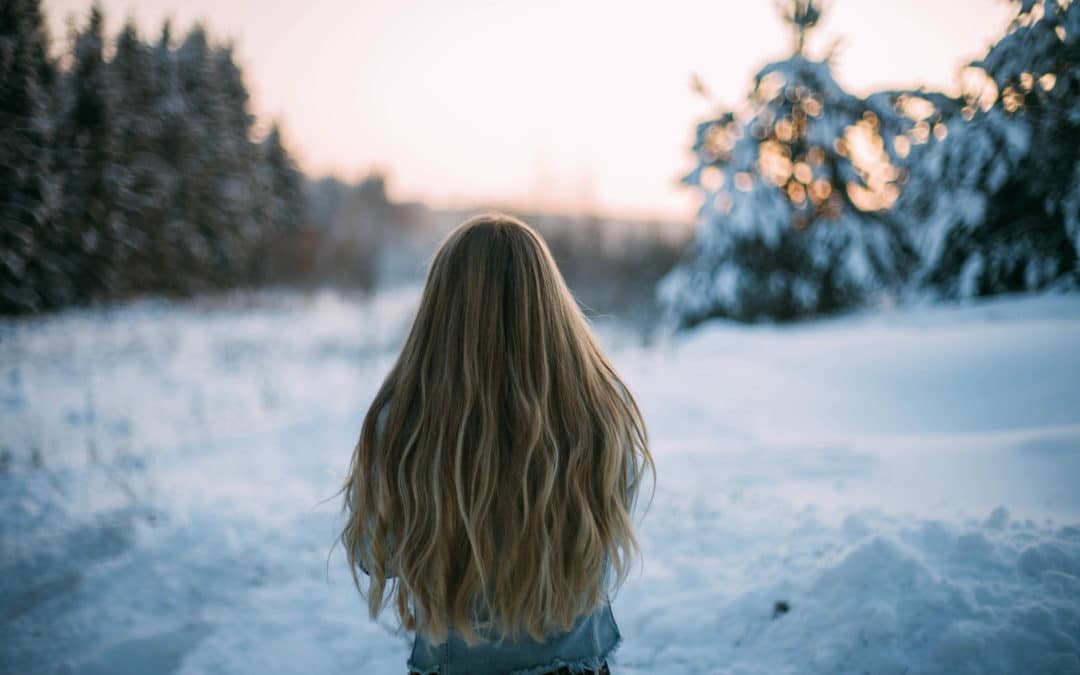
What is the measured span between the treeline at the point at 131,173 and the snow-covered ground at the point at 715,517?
263 centimetres

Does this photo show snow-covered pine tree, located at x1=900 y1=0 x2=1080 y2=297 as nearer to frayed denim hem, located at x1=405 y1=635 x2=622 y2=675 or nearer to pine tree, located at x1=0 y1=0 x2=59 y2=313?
frayed denim hem, located at x1=405 y1=635 x2=622 y2=675

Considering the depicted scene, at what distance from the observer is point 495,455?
4.72 feet

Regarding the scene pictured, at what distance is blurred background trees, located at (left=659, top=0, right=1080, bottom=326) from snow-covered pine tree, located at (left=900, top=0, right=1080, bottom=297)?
0.08 feet

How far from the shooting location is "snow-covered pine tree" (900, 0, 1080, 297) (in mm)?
4559

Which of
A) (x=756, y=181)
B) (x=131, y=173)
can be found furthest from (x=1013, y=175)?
(x=131, y=173)

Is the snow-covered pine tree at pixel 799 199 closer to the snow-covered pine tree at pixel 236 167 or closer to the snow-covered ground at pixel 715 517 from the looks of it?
the snow-covered ground at pixel 715 517

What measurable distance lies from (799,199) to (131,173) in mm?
17468

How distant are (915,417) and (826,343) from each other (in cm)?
271

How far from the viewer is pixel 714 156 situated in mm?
10188

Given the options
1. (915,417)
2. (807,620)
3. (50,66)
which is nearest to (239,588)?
(807,620)

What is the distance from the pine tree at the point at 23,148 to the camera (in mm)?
4883

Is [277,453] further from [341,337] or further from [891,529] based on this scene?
[341,337]

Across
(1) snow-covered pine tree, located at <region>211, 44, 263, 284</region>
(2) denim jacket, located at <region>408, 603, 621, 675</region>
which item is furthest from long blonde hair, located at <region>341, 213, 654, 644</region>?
(1) snow-covered pine tree, located at <region>211, 44, 263, 284</region>

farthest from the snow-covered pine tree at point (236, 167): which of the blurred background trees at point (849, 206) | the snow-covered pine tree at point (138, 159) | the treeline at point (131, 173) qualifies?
the blurred background trees at point (849, 206)
